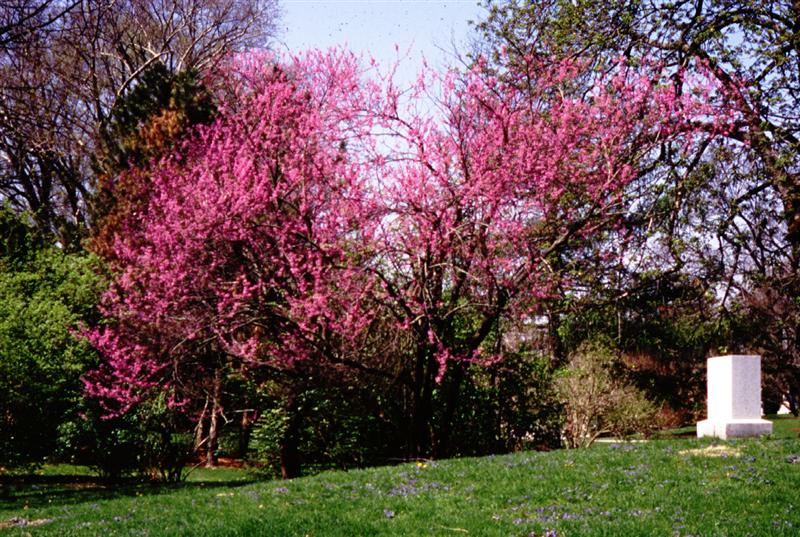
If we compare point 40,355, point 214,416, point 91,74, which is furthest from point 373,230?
point 91,74

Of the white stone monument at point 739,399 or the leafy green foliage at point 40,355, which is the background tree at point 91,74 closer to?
the leafy green foliage at point 40,355

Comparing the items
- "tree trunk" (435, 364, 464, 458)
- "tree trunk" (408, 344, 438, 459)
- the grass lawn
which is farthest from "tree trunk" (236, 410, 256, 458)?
the grass lawn

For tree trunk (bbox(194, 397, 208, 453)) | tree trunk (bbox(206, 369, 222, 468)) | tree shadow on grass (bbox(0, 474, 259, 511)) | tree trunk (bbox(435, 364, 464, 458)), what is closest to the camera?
tree shadow on grass (bbox(0, 474, 259, 511))

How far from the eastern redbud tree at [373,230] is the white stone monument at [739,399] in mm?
3841

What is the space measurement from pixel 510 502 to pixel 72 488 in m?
11.0

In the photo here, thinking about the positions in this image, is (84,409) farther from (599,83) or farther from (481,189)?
(599,83)

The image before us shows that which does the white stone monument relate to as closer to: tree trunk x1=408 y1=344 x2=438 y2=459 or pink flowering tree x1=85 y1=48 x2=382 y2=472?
tree trunk x1=408 y1=344 x2=438 y2=459

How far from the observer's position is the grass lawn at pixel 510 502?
24.5 ft

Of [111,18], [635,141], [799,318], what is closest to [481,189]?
[635,141]

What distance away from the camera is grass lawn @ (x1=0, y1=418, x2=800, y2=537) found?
7473mm

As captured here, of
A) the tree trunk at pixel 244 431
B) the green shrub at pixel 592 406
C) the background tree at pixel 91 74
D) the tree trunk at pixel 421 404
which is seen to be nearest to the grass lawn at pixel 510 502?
the tree trunk at pixel 421 404

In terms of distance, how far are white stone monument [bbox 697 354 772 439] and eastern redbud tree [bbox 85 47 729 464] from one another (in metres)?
3.84

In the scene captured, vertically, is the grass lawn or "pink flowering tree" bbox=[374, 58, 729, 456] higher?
"pink flowering tree" bbox=[374, 58, 729, 456]

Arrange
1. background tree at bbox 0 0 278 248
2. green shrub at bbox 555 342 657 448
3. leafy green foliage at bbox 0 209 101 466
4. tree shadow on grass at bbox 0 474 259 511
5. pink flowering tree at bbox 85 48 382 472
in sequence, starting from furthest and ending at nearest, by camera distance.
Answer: background tree at bbox 0 0 278 248 < green shrub at bbox 555 342 657 448 < leafy green foliage at bbox 0 209 101 466 < pink flowering tree at bbox 85 48 382 472 < tree shadow on grass at bbox 0 474 259 511
